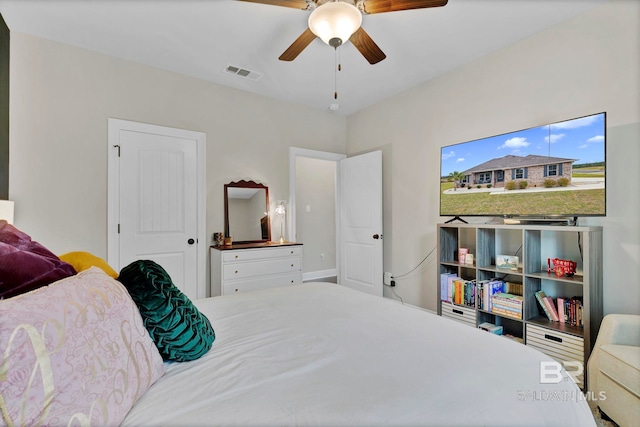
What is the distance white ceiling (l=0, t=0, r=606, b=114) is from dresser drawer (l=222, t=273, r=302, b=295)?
7.58 feet

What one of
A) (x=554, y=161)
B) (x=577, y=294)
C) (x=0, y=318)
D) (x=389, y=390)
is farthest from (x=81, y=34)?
(x=577, y=294)

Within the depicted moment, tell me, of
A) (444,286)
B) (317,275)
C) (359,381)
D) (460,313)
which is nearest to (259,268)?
(317,275)

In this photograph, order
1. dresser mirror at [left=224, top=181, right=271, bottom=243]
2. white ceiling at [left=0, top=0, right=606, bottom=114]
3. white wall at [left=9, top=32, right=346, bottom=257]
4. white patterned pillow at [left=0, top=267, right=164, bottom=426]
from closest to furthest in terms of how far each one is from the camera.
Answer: white patterned pillow at [left=0, top=267, right=164, bottom=426], white ceiling at [left=0, top=0, right=606, bottom=114], white wall at [left=9, top=32, right=346, bottom=257], dresser mirror at [left=224, top=181, right=271, bottom=243]

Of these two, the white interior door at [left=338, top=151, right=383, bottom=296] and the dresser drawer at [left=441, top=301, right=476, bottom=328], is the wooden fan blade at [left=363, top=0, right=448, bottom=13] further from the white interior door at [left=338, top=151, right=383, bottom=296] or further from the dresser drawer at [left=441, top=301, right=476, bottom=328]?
the dresser drawer at [left=441, top=301, right=476, bottom=328]

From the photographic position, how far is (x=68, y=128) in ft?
9.11

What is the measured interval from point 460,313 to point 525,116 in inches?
74.9

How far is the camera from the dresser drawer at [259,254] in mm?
3285

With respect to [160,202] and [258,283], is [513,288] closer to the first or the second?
[258,283]

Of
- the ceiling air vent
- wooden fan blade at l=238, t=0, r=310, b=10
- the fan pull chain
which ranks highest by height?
the ceiling air vent

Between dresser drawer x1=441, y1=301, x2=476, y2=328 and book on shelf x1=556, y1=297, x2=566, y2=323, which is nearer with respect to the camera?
book on shelf x1=556, y1=297, x2=566, y2=323

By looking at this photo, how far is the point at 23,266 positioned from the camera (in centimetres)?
90

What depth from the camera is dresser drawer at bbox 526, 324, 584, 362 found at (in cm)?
207

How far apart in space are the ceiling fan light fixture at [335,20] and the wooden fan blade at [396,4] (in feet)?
0.46

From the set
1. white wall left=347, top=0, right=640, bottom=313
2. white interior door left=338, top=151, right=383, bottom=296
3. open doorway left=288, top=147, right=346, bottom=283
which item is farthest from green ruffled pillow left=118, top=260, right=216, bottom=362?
open doorway left=288, top=147, right=346, bottom=283
